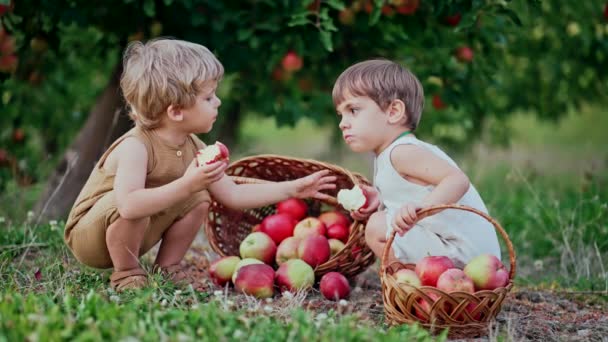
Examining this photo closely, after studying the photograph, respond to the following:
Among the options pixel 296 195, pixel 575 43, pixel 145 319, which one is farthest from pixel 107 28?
pixel 575 43

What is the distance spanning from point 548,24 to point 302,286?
137 inches

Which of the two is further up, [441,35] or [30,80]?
[441,35]

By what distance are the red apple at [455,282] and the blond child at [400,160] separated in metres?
0.36

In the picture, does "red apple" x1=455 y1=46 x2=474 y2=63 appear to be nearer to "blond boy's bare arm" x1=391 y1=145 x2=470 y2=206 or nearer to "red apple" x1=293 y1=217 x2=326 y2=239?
"red apple" x1=293 y1=217 x2=326 y2=239

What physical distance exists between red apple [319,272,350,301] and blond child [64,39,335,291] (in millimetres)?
616

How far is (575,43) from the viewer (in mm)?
5633

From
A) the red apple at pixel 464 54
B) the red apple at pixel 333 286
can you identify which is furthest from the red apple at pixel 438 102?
the red apple at pixel 333 286

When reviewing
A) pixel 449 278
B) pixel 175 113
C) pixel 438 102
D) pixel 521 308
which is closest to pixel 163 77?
pixel 175 113

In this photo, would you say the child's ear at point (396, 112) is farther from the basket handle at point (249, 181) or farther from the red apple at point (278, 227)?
the red apple at point (278, 227)

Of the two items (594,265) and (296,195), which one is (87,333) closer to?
(296,195)

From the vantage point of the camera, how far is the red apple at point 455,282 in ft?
8.38

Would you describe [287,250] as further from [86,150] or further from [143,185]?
[86,150]

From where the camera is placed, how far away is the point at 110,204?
295 cm

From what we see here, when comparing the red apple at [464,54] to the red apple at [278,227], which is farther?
the red apple at [464,54]
